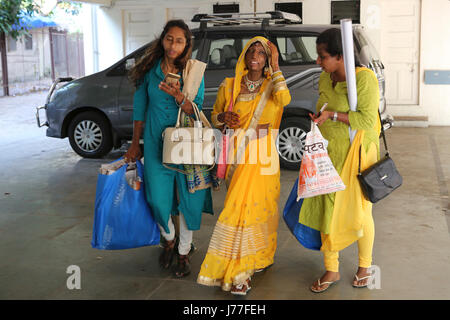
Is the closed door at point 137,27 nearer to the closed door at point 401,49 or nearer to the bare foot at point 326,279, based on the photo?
the closed door at point 401,49

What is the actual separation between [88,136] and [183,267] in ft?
15.4

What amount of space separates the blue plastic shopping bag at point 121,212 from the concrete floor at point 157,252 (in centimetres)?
29

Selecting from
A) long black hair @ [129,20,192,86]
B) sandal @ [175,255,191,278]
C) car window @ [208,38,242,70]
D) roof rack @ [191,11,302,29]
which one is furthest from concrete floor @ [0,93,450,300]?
roof rack @ [191,11,302,29]

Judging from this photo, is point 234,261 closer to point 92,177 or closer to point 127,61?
point 92,177

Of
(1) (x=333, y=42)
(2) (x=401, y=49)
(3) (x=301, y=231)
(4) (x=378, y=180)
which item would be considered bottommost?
(3) (x=301, y=231)

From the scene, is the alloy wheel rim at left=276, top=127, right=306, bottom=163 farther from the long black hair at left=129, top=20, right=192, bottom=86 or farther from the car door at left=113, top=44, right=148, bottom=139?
the long black hair at left=129, top=20, right=192, bottom=86

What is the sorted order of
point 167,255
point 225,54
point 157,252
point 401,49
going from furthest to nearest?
1. point 401,49
2. point 225,54
3. point 157,252
4. point 167,255

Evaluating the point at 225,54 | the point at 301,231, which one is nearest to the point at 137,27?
the point at 225,54

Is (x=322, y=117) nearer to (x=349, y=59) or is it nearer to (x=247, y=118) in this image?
(x=349, y=59)

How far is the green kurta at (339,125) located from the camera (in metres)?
3.41

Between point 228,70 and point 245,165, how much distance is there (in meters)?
4.02

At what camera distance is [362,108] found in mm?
3406

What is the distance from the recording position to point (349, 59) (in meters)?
3.25

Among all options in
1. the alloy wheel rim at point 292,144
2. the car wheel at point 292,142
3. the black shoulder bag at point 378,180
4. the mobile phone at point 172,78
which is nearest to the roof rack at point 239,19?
the car wheel at point 292,142
